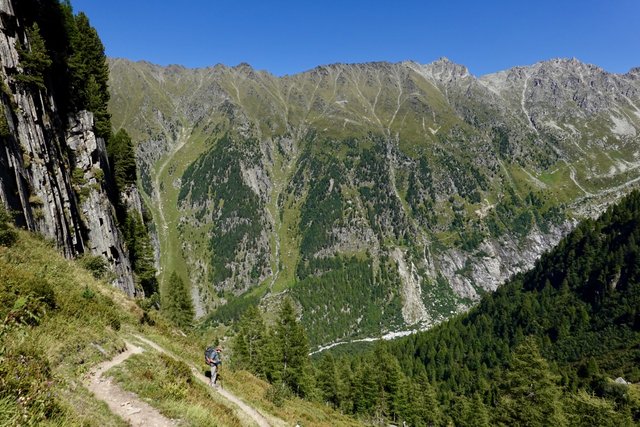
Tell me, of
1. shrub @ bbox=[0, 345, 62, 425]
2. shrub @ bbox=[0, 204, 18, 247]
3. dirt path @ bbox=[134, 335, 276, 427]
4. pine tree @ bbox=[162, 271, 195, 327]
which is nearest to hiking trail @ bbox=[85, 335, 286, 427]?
shrub @ bbox=[0, 345, 62, 425]

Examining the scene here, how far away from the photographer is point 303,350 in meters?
70.8

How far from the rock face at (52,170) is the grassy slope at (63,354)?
9.95 metres

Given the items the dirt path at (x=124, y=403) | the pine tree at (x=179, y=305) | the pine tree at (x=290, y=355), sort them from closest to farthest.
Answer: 1. the dirt path at (x=124, y=403)
2. the pine tree at (x=290, y=355)
3. the pine tree at (x=179, y=305)

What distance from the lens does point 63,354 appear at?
1309 centimetres

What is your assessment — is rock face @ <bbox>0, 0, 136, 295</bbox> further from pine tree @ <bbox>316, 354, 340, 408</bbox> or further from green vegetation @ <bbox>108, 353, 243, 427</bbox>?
pine tree @ <bbox>316, 354, 340, 408</bbox>

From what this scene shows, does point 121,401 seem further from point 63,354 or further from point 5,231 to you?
point 5,231

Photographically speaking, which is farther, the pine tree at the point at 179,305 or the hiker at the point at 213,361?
the pine tree at the point at 179,305

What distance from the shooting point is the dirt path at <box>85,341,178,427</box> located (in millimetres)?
11492

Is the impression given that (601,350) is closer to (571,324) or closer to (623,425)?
(571,324)

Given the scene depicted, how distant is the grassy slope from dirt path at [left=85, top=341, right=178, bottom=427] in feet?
1.04

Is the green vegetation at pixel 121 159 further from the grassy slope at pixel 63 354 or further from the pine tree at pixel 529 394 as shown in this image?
the pine tree at pixel 529 394

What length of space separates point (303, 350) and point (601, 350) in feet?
448

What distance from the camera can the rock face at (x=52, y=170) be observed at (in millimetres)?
29703

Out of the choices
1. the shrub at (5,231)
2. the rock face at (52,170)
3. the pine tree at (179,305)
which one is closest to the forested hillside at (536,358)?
the pine tree at (179,305)
